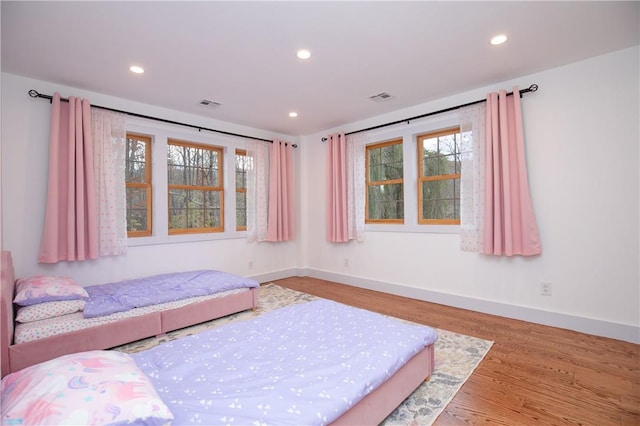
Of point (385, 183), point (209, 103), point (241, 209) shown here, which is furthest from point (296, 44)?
point (241, 209)

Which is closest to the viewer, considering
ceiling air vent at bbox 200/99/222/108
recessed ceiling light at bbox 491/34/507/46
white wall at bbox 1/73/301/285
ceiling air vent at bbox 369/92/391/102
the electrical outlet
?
recessed ceiling light at bbox 491/34/507/46

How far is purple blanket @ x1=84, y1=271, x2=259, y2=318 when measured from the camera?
2.70m

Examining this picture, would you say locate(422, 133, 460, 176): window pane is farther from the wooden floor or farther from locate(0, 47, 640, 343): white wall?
the wooden floor

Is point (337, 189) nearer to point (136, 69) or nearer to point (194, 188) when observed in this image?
A: point (194, 188)

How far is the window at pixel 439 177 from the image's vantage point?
3881mm

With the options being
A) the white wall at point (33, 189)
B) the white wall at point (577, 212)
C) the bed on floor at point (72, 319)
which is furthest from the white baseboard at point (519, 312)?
the white wall at point (33, 189)

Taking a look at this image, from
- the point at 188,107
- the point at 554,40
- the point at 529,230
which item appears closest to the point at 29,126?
the point at 188,107

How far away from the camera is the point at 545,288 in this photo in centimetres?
314

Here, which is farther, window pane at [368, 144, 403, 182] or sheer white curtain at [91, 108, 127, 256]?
window pane at [368, 144, 403, 182]

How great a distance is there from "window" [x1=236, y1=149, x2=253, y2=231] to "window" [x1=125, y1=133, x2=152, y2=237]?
1302 mm

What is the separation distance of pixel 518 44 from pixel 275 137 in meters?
3.70

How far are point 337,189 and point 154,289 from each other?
9.50ft

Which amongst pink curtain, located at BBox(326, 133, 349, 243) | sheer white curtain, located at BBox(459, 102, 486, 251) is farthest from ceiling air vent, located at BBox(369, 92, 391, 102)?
pink curtain, located at BBox(326, 133, 349, 243)

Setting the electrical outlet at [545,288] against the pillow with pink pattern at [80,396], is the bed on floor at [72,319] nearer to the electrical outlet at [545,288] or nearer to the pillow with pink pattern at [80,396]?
the pillow with pink pattern at [80,396]
